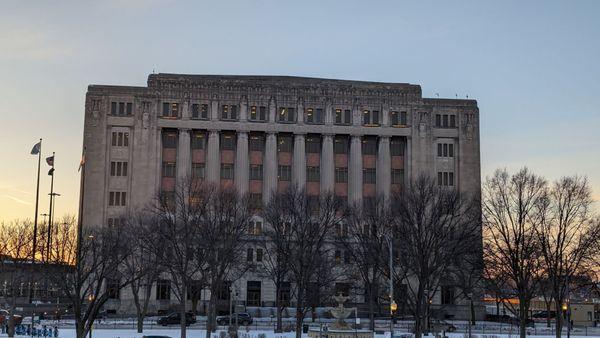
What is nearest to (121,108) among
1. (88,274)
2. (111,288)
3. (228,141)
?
(228,141)

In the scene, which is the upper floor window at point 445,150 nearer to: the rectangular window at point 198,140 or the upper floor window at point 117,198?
the rectangular window at point 198,140

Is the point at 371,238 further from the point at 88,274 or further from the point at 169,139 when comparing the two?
the point at 169,139

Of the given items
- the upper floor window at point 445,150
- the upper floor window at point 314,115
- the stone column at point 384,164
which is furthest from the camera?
the upper floor window at point 445,150

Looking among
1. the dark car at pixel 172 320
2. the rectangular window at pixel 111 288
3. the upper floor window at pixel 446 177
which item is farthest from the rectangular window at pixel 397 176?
the dark car at pixel 172 320

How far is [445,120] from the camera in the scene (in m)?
133

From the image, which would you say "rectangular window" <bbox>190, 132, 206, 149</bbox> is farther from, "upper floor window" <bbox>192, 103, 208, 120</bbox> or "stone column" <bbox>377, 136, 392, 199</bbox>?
"stone column" <bbox>377, 136, 392, 199</bbox>

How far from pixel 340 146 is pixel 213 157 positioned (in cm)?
2242

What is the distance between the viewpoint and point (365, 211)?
288ft

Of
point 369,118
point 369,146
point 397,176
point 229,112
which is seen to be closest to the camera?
point 229,112

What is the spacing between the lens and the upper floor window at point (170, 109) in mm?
126750

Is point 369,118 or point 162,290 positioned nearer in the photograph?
point 162,290

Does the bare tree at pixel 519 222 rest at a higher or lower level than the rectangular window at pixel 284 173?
lower

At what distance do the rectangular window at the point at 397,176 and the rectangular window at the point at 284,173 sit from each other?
59.3 feet

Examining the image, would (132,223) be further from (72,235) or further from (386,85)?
(386,85)
